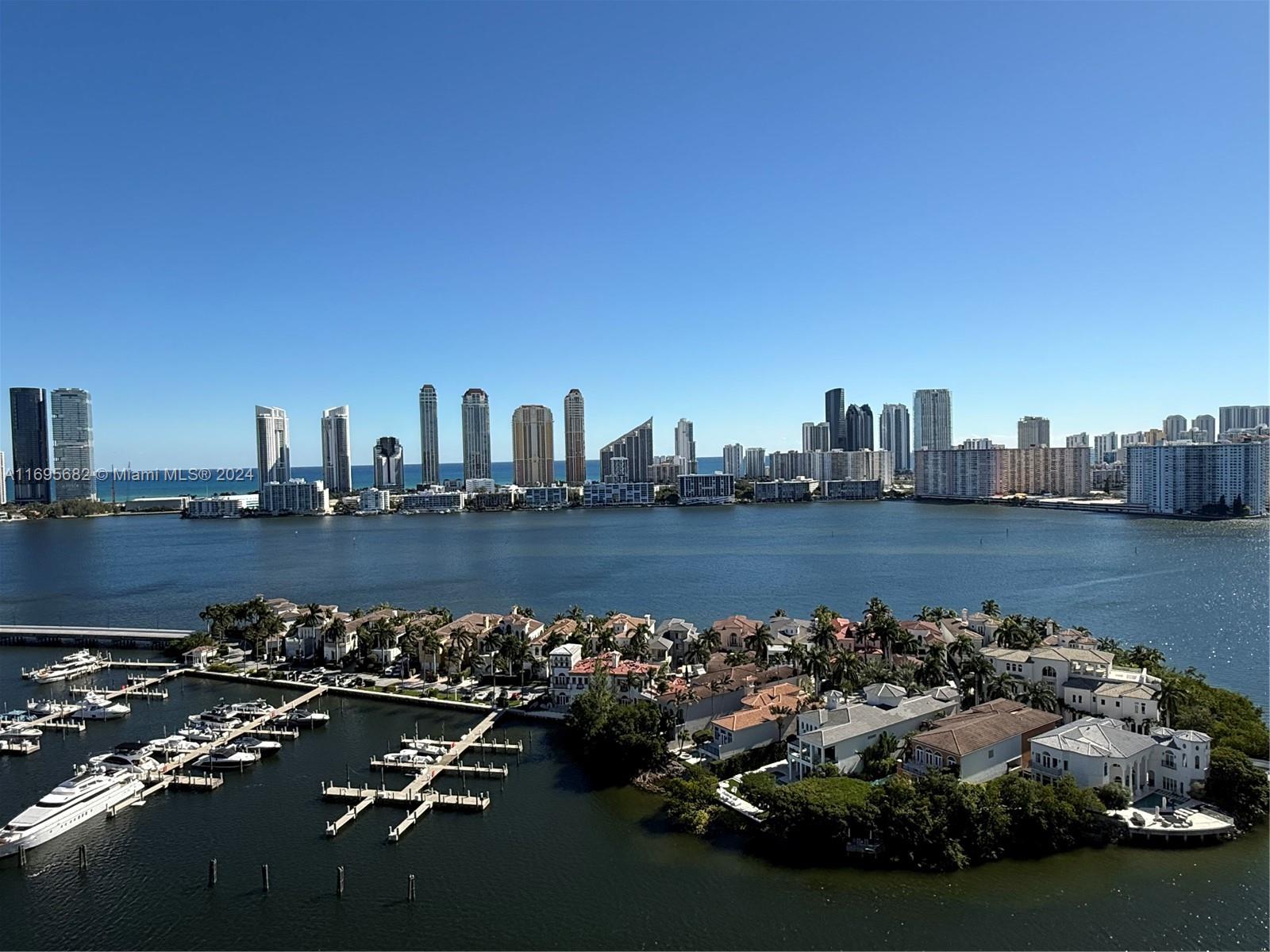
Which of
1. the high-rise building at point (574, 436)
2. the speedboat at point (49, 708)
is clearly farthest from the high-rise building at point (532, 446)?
the speedboat at point (49, 708)

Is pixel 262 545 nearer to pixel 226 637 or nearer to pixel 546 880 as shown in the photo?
pixel 226 637

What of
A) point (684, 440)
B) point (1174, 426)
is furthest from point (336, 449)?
point (1174, 426)

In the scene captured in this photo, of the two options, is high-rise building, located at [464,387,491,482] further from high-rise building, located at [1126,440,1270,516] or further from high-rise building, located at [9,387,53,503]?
high-rise building, located at [1126,440,1270,516]

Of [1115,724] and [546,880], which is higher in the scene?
[1115,724]

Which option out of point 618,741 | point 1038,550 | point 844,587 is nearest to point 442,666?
point 618,741

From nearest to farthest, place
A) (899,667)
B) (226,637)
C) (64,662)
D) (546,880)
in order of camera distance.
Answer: (546,880)
(899,667)
(64,662)
(226,637)

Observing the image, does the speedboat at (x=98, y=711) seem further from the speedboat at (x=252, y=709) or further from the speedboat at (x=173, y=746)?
the speedboat at (x=173, y=746)

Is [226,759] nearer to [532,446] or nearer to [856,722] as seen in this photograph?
[856,722]
